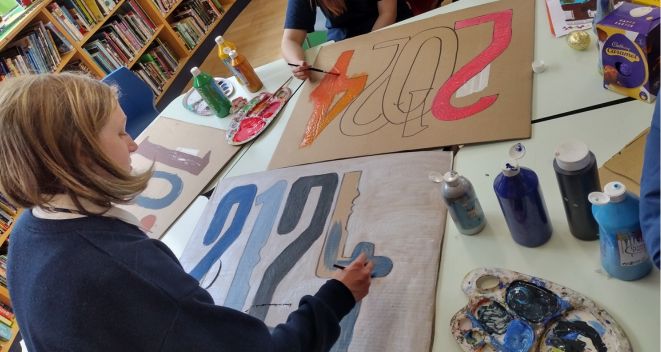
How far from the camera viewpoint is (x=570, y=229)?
73 cm

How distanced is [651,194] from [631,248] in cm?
11

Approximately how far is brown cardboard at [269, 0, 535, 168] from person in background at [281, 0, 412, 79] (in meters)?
0.30

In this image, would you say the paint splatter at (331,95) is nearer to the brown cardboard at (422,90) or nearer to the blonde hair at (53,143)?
the brown cardboard at (422,90)

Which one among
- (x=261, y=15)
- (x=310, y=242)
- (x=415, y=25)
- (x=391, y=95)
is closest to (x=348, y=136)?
(x=391, y=95)

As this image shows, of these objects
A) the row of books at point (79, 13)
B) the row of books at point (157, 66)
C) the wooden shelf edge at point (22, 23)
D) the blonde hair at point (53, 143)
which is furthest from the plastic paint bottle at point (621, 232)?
the row of books at point (157, 66)

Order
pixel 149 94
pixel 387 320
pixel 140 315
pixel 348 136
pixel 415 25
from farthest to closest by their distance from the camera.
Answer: pixel 149 94
pixel 415 25
pixel 348 136
pixel 387 320
pixel 140 315

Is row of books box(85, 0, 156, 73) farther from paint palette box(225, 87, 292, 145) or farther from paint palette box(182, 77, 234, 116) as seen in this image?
paint palette box(225, 87, 292, 145)

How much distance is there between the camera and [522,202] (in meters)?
0.69

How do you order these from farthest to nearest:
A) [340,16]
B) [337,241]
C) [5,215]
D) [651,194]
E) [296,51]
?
[5,215] → [340,16] → [296,51] → [337,241] → [651,194]

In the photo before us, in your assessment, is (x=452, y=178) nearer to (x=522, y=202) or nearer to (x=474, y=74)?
(x=522, y=202)

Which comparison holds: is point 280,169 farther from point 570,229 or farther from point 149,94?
point 149,94

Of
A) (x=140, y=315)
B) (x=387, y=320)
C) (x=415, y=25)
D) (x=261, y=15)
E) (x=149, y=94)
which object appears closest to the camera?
(x=140, y=315)

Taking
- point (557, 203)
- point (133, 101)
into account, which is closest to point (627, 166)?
point (557, 203)

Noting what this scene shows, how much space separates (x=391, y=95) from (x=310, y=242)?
0.44 meters
